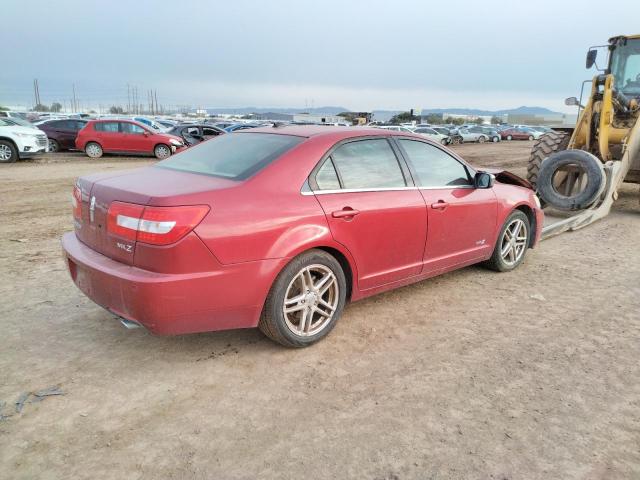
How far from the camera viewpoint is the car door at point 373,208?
3658 millimetres

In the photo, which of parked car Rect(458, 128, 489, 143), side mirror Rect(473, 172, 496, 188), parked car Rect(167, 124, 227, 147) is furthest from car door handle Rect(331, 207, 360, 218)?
parked car Rect(458, 128, 489, 143)

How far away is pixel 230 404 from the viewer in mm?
2936

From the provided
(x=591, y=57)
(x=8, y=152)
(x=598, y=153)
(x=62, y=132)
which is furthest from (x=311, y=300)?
(x=62, y=132)

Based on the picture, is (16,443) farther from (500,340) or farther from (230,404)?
(500,340)

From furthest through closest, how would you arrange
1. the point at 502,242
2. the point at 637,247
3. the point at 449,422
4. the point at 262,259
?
the point at 637,247, the point at 502,242, the point at 262,259, the point at 449,422

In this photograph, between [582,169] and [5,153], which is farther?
[5,153]

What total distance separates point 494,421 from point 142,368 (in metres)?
2.22

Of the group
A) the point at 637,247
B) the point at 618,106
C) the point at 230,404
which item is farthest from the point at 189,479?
the point at 618,106

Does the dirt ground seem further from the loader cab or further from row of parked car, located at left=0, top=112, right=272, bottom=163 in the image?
row of parked car, located at left=0, top=112, right=272, bottom=163

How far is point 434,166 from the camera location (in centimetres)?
456

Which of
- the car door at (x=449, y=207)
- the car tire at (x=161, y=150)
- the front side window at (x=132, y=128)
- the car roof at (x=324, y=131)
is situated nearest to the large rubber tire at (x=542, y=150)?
the car door at (x=449, y=207)

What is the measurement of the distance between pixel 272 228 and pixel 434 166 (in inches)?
78.2

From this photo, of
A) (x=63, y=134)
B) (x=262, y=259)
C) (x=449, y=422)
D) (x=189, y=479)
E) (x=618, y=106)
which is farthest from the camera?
(x=63, y=134)

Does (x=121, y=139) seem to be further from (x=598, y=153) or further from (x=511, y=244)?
(x=511, y=244)
